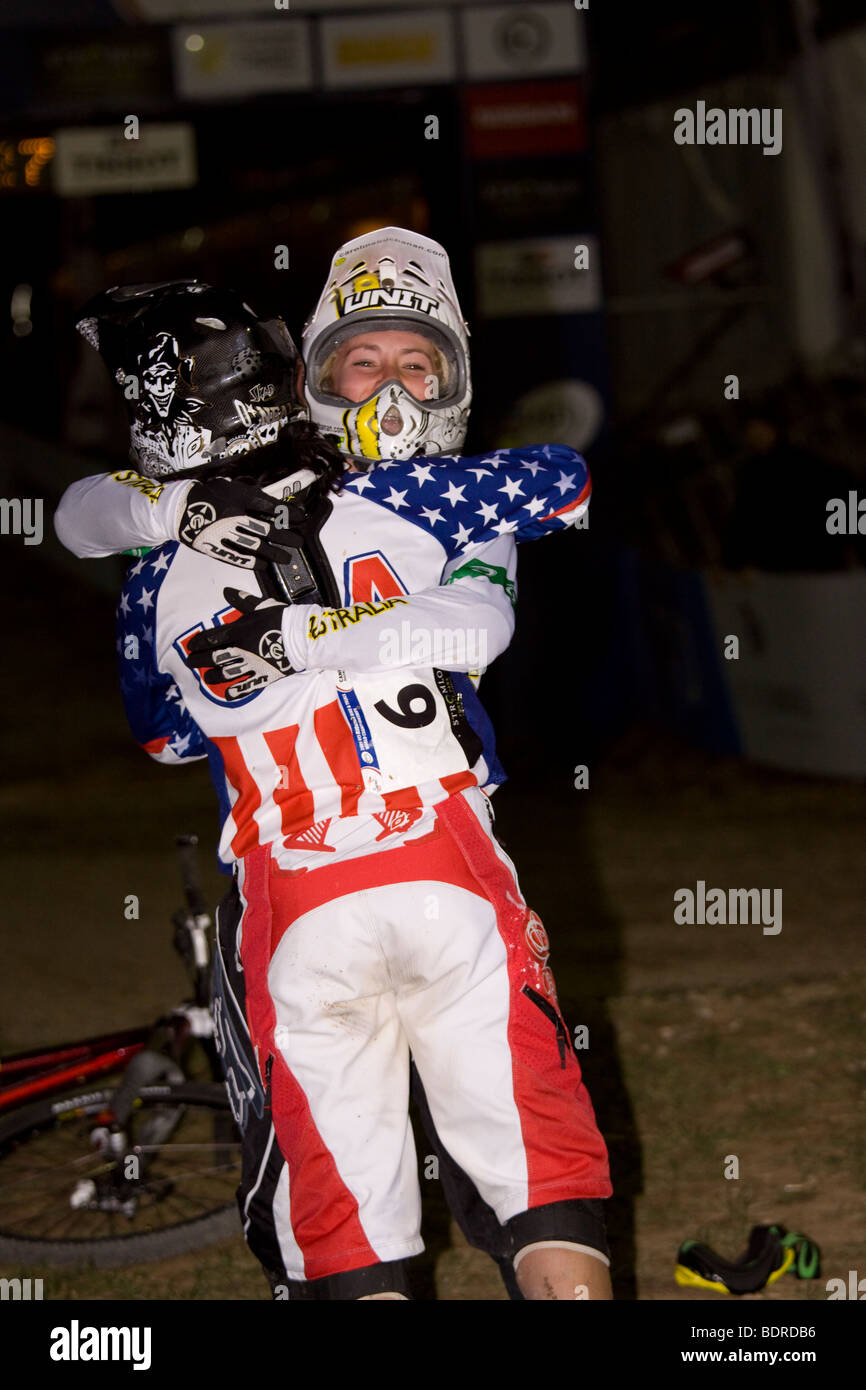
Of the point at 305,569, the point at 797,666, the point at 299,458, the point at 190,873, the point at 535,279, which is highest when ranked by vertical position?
the point at 535,279

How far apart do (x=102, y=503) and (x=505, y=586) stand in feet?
2.42

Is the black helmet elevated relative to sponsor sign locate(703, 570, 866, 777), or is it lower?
lower

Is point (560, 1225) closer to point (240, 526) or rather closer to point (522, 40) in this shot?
point (240, 526)

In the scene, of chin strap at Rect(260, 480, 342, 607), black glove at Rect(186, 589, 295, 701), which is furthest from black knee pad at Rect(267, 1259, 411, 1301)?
chin strap at Rect(260, 480, 342, 607)

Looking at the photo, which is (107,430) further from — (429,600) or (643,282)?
(429,600)

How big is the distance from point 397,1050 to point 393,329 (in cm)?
130

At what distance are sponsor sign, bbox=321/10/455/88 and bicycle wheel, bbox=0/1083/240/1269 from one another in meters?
7.17

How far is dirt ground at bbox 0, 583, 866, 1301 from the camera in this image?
183 inches

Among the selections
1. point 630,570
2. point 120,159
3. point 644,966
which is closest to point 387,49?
point 120,159

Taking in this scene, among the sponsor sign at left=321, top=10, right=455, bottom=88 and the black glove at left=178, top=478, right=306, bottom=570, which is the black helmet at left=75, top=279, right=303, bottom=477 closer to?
the black glove at left=178, top=478, right=306, bottom=570

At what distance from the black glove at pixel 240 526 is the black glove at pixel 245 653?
0.09m

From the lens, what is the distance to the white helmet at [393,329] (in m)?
2.87

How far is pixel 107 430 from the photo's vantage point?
2216 cm

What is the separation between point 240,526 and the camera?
2.65 m
